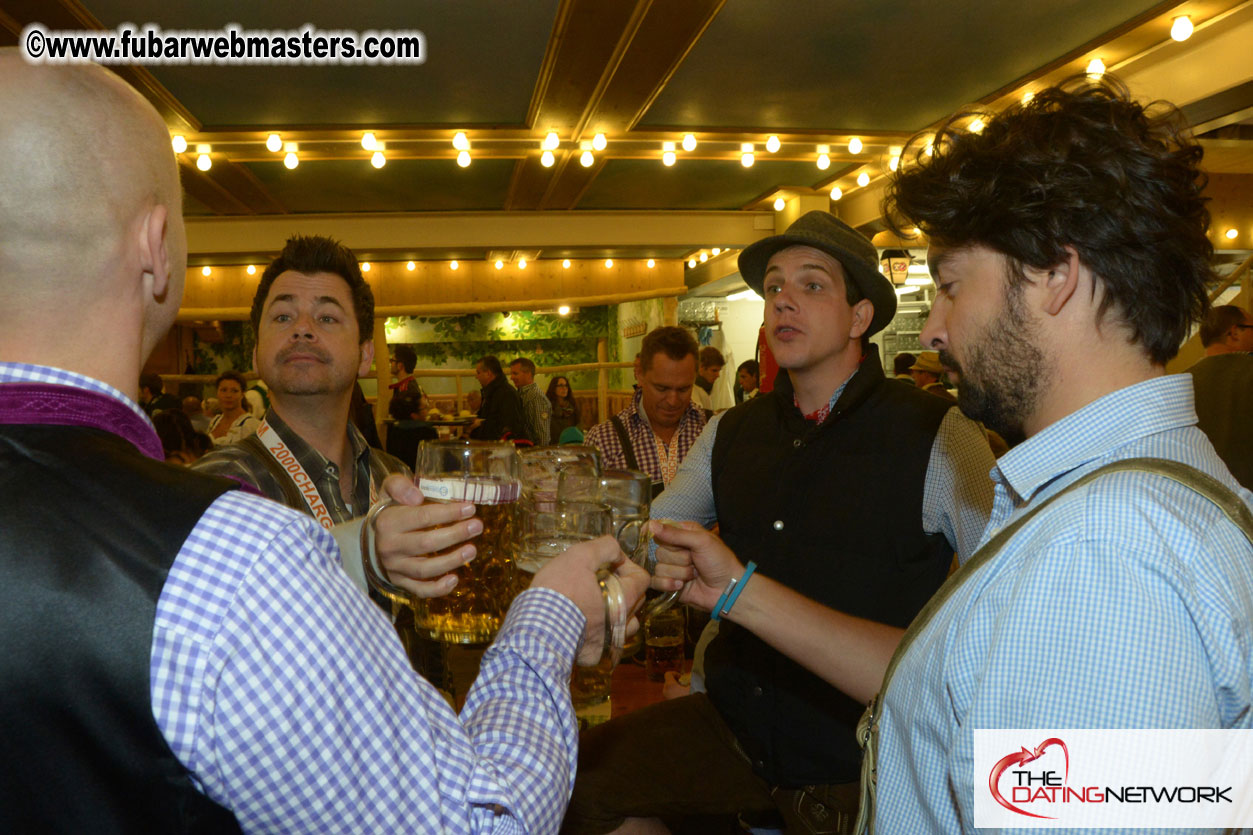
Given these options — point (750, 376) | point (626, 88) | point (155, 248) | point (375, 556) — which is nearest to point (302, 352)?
point (375, 556)

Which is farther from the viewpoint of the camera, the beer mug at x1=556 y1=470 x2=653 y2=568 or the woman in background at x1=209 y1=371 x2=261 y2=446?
the woman in background at x1=209 y1=371 x2=261 y2=446

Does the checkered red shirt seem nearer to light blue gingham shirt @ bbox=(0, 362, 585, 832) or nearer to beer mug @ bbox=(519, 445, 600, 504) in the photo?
beer mug @ bbox=(519, 445, 600, 504)

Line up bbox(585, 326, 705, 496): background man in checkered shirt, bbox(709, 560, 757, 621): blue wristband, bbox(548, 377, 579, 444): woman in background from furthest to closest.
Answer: bbox(548, 377, 579, 444): woman in background, bbox(585, 326, 705, 496): background man in checkered shirt, bbox(709, 560, 757, 621): blue wristband

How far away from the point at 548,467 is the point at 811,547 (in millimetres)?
895

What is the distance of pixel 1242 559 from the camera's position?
85 centimetres

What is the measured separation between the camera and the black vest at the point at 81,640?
0.62m

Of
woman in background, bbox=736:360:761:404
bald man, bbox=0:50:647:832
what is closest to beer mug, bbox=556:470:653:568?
bald man, bbox=0:50:647:832

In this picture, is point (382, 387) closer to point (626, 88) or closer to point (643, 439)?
point (643, 439)

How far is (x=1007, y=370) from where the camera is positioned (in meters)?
1.14

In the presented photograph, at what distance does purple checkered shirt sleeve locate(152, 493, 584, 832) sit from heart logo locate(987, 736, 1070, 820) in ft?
1.65

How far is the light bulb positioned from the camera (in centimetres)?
432

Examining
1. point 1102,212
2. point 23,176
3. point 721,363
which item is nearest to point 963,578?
point 1102,212

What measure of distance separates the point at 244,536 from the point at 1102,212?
109cm

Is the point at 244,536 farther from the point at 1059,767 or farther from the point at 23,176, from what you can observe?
the point at 1059,767
